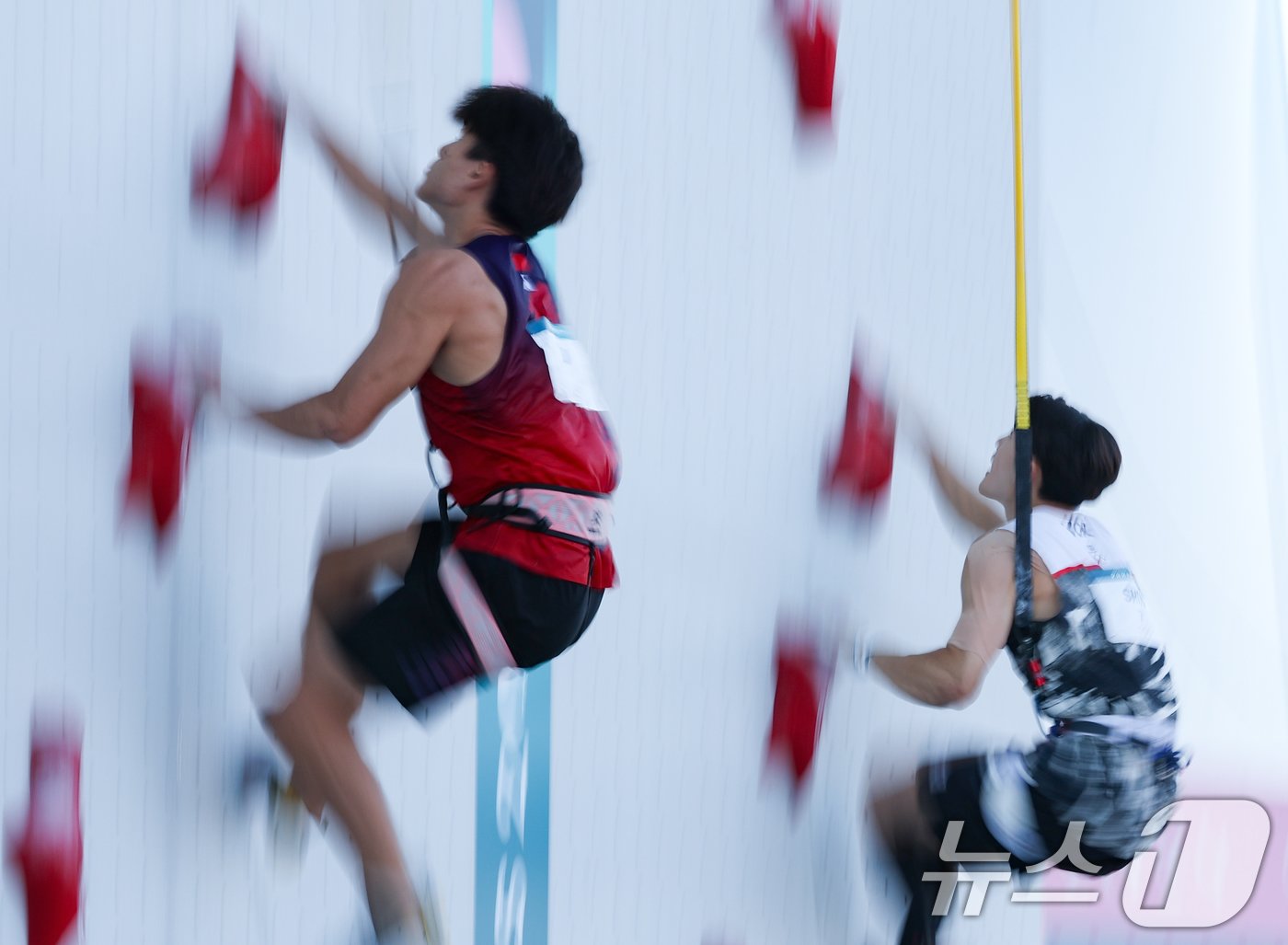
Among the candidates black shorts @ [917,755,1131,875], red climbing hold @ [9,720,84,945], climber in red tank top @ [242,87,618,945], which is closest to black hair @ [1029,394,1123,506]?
black shorts @ [917,755,1131,875]

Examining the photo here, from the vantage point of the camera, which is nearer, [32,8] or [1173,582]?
[32,8]

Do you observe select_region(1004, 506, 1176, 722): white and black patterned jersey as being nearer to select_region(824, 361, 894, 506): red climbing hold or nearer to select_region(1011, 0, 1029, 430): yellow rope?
select_region(1011, 0, 1029, 430): yellow rope

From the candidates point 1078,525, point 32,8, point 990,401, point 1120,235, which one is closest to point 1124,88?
point 1120,235

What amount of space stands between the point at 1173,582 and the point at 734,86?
135 centimetres

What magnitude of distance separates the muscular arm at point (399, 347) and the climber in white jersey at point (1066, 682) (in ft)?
2.95

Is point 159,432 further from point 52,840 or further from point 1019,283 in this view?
point 1019,283

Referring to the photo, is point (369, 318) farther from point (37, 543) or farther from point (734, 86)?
point (734, 86)

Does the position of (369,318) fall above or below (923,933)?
above

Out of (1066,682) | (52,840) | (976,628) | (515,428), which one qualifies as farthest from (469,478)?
(1066,682)

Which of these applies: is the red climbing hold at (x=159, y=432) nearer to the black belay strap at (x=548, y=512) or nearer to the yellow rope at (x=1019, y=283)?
the black belay strap at (x=548, y=512)

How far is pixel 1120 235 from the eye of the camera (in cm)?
288

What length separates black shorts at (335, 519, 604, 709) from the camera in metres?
1.65

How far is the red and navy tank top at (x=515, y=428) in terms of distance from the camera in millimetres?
1653

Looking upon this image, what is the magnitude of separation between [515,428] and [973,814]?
3.05ft
